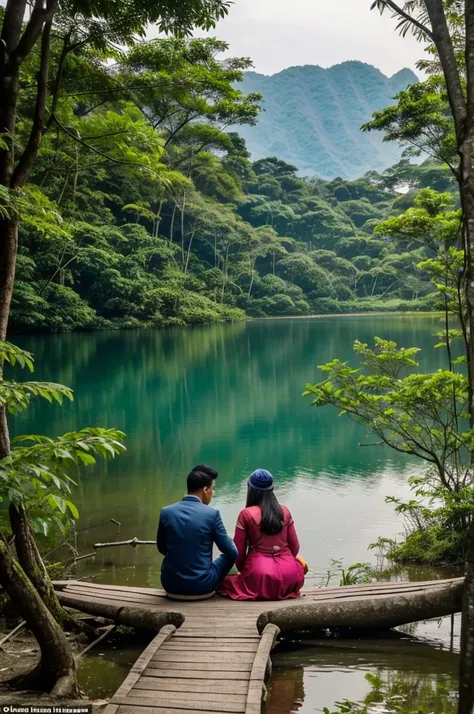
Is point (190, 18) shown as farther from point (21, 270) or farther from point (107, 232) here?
point (107, 232)

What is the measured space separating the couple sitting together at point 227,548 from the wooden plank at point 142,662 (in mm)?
477

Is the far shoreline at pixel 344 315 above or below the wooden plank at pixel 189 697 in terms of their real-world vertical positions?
above

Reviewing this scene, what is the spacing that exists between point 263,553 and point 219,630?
24.7 inches

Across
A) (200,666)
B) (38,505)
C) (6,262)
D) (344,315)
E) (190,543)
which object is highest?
(344,315)

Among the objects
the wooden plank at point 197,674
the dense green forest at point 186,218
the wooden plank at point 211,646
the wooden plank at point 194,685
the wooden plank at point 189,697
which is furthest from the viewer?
the dense green forest at point 186,218


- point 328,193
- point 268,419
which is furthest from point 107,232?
point 328,193

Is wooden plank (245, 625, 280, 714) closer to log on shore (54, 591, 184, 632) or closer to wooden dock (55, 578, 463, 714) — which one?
wooden dock (55, 578, 463, 714)

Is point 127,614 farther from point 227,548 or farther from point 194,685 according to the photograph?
point 194,685

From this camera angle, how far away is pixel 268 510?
148 inches

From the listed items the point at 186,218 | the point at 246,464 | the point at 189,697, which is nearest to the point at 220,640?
the point at 189,697

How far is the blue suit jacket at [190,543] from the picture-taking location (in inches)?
141

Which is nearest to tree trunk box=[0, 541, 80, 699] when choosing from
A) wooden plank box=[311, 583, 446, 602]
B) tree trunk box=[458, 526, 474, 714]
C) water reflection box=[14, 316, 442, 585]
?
wooden plank box=[311, 583, 446, 602]

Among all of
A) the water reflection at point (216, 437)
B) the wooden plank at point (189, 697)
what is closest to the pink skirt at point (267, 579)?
the wooden plank at point (189, 697)

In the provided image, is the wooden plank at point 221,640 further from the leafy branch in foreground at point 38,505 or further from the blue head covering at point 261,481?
A: the blue head covering at point 261,481
